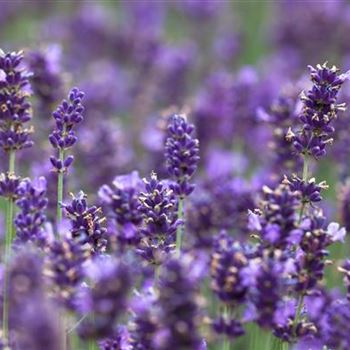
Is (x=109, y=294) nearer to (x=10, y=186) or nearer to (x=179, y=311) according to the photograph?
(x=179, y=311)

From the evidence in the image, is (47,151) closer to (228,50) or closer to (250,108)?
(250,108)

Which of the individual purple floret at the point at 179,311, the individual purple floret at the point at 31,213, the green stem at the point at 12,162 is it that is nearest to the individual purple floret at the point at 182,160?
the individual purple floret at the point at 31,213

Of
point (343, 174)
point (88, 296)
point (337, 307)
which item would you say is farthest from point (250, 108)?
point (88, 296)

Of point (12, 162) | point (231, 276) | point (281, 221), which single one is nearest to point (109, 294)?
point (231, 276)

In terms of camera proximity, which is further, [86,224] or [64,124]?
[64,124]

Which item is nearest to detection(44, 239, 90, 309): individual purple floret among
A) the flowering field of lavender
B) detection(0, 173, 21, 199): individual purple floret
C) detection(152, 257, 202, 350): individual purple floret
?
the flowering field of lavender

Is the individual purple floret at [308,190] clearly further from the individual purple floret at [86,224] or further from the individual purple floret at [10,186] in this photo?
the individual purple floret at [10,186]

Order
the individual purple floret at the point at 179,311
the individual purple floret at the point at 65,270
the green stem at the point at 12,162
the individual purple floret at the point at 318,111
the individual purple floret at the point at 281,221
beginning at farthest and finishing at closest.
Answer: the green stem at the point at 12,162
the individual purple floret at the point at 318,111
the individual purple floret at the point at 281,221
the individual purple floret at the point at 65,270
the individual purple floret at the point at 179,311
